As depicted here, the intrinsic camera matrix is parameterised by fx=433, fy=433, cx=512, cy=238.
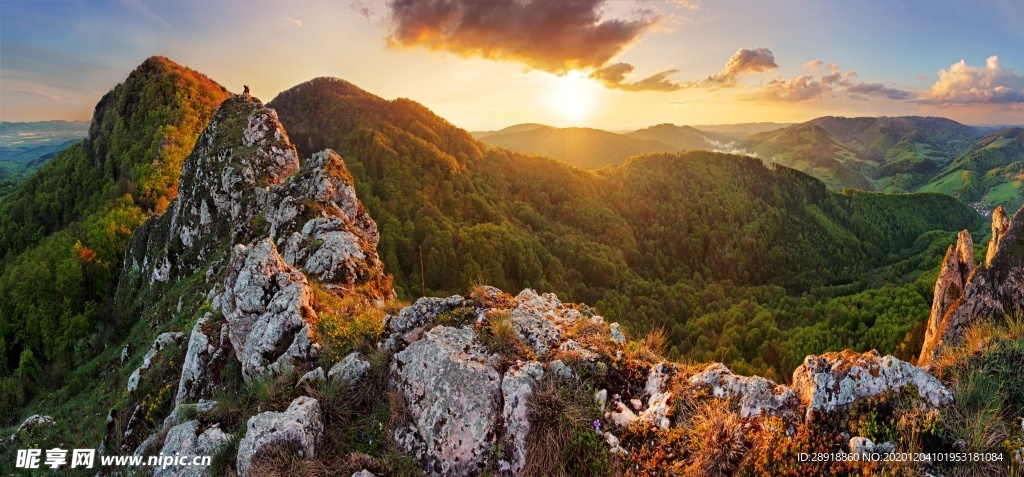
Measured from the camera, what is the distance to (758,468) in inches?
232

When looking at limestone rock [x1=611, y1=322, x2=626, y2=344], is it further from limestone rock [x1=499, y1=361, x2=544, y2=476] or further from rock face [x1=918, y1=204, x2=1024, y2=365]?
rock face [x1=918, y1=204, x2=1024, y2=365]

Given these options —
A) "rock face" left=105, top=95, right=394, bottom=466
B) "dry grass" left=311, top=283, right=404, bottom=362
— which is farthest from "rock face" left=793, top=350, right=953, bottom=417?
"dry grass" left=311, top=283, right=404, bottom=362

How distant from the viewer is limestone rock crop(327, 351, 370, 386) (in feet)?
29.2

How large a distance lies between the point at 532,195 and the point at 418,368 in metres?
118

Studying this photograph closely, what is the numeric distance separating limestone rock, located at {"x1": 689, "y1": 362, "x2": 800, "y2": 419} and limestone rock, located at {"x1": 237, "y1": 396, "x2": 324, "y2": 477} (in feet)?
22.4

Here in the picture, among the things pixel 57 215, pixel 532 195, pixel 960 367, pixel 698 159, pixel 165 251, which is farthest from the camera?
pixel 698 159

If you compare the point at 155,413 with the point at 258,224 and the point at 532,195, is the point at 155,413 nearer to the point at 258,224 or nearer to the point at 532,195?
Result: the point at 258,224

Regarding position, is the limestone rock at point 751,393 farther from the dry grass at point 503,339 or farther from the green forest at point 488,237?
the green forest at point 488,237

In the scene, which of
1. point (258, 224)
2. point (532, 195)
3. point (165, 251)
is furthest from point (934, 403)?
point (532, 195)

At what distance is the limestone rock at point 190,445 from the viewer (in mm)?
7758

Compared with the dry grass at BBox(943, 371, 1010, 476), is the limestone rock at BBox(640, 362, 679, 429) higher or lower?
lower

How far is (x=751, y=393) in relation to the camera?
696 cm

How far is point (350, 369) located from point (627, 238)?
123602 mm

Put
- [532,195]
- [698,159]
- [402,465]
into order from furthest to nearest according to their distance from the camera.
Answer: [698,159] → [532,195] → [402,465]
